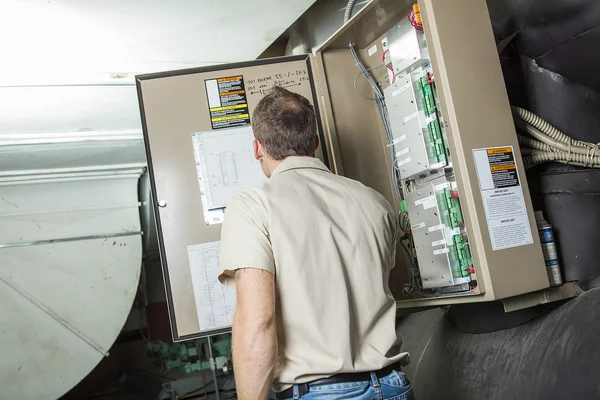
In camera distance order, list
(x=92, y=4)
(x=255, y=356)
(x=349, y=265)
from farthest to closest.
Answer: (x=92, y=4) < (x=349, y=265) < (x=255, y=356)

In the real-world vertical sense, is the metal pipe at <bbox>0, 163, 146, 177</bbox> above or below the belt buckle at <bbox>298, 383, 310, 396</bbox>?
above

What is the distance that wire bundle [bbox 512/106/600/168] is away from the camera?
6.44 ft

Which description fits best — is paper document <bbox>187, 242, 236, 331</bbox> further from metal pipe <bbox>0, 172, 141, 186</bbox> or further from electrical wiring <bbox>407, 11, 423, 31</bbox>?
metal pipe <bbox>0, 172, 141, 186</bbox>

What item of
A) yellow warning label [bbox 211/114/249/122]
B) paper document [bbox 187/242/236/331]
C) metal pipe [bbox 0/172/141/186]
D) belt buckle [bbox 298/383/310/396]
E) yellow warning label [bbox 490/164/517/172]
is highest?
metal pipe [bbox 0/172/141/186]

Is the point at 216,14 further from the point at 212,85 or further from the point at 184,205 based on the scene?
the point at 184,205

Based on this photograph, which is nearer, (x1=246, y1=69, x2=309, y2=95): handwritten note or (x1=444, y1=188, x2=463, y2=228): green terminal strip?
(x1=444, y1=188, x2=463, y2=228): green terminal strip

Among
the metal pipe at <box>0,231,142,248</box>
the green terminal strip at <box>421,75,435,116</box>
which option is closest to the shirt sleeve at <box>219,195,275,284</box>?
the green terminal strip at <box>421,75,435,116</box>

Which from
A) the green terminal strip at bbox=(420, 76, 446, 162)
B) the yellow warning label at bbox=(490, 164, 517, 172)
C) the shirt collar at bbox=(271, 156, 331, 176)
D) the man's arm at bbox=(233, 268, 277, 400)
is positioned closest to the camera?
the man's arm at bbox=(233, 268, 277, 400)

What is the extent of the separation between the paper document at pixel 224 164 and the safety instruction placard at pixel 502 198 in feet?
3.01

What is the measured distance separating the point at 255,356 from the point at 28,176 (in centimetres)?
297

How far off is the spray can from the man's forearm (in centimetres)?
105

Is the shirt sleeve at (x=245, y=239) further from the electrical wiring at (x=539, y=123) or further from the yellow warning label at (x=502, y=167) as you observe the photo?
the electrical wiring at (x=539, y=123)

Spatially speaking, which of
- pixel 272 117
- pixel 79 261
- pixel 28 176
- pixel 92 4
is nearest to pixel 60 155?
pixel 28 176

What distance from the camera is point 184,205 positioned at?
7.54 ft
